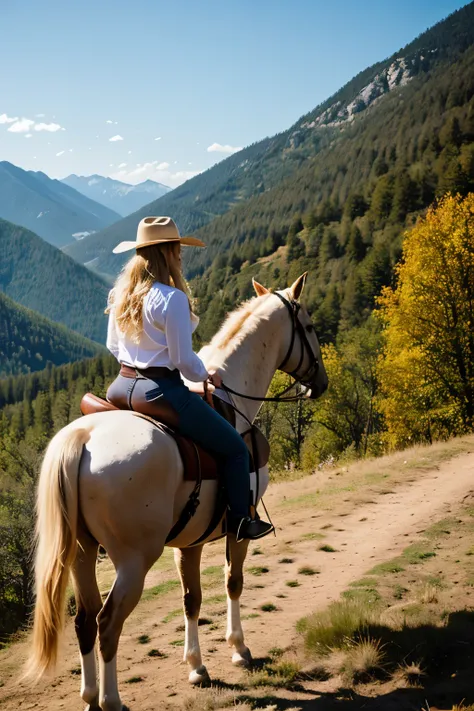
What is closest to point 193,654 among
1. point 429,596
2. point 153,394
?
point 153,394

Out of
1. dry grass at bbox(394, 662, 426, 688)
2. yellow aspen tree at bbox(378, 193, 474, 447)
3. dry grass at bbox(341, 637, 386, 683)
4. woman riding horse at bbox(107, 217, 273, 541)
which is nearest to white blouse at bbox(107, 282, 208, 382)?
woman riding horse at bbox(107, 217, 273, 541)

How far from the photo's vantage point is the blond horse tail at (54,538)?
14.3ft

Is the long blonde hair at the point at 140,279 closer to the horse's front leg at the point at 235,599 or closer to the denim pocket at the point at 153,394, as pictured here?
the denim pocket at the point at 153,394

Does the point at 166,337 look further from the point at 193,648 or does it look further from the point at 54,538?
the point at 193,648

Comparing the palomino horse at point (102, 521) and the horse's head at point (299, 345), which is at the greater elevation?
the horse's head at point (299, 345)

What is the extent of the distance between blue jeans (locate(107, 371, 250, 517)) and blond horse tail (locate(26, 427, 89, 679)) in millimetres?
540

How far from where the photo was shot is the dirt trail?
555 cm

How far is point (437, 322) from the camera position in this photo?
80.2ft

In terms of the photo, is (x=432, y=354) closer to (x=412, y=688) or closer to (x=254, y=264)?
(x=412, y=688)

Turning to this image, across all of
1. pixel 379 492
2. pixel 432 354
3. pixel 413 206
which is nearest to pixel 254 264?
pixel 413 206

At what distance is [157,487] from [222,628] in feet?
10.4

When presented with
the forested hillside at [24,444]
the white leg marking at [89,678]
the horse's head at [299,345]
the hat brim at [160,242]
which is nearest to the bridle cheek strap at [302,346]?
the horse's head at [299,345]

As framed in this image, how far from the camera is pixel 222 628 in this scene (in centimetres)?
673

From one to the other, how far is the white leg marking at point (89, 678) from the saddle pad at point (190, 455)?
5.29ft
